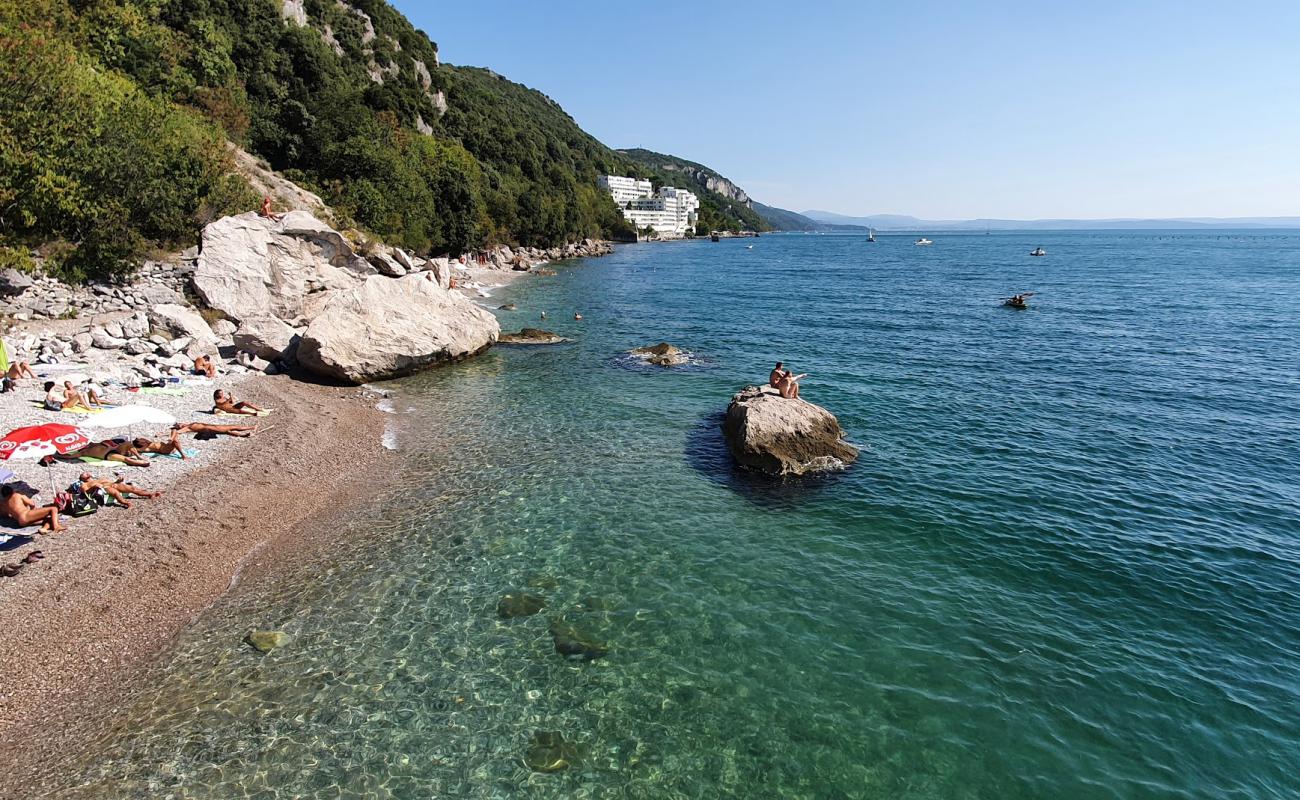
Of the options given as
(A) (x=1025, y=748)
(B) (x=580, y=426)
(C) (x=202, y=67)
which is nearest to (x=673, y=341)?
(B) (x=580, y=426)

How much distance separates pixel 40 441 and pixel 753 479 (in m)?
19.4

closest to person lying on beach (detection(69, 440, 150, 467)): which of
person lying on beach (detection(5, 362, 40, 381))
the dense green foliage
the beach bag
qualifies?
the beach bag

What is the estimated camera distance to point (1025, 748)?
31.5 ft

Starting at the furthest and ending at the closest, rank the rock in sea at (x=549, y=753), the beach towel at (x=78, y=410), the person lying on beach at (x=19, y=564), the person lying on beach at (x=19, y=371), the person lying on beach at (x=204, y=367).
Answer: the person lying on beach at (x=204, y=367)
the person lying on beach at (x=19, y=371)
the beach towel at (x=78, y=410)
the person lying on beach at (x=19, y=564)
the rock in sea at (x=549, y=753)

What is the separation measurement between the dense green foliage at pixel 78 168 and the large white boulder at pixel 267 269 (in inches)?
157

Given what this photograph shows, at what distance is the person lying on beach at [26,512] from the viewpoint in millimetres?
13086

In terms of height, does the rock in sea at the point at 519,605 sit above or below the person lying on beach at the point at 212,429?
below

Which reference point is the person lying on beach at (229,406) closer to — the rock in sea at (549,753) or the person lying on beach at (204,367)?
the person lying on beach at (204,367)

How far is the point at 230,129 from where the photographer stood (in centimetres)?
5541

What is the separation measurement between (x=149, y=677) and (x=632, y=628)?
841 cm

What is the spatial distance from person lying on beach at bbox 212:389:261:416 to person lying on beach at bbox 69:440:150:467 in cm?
429

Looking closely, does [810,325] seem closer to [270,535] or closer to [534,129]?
[270,535]

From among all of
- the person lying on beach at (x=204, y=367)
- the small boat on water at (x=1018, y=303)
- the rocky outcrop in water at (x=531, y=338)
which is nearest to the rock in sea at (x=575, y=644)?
the person lying on beach at (x=204, y=367)

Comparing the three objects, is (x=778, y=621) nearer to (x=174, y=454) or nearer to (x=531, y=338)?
(x=174, y=454)
